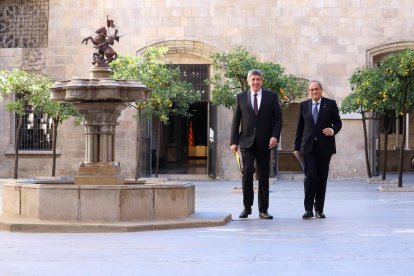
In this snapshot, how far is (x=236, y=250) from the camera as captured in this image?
29.5 ft

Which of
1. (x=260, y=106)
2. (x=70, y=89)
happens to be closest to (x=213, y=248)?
(x=260, y=106)

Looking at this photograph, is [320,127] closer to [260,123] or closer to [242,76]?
[260,123]

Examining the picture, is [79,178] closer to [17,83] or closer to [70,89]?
[70,89]

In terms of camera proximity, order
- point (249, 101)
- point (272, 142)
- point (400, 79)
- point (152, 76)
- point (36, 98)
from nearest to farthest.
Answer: point (272, 142)
point (249, 101)
point (400, 79)
point (152, 76)
point (36, 98)

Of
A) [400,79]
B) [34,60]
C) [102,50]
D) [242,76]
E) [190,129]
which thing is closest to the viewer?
[102,50]

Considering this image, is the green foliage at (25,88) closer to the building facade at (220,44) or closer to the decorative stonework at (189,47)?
the building facade at (220,44)

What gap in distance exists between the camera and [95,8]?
3144cm

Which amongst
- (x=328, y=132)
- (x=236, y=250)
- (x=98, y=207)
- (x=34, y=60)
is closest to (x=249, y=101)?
(x=328, y=132)

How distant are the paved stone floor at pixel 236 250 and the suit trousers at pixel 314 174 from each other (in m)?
0.38

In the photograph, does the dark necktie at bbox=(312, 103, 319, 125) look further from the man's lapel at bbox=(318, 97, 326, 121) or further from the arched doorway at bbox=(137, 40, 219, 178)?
the arched doorway at bbox=(137, 40, 219, 178)

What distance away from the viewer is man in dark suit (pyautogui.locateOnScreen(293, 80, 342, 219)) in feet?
41.9

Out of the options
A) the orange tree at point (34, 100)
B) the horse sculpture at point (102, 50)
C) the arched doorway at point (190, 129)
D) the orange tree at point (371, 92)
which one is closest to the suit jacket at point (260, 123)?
the horse sculpture at point (102, 50)

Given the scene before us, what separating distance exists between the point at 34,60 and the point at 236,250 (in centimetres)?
2369

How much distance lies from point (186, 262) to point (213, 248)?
1111mm
